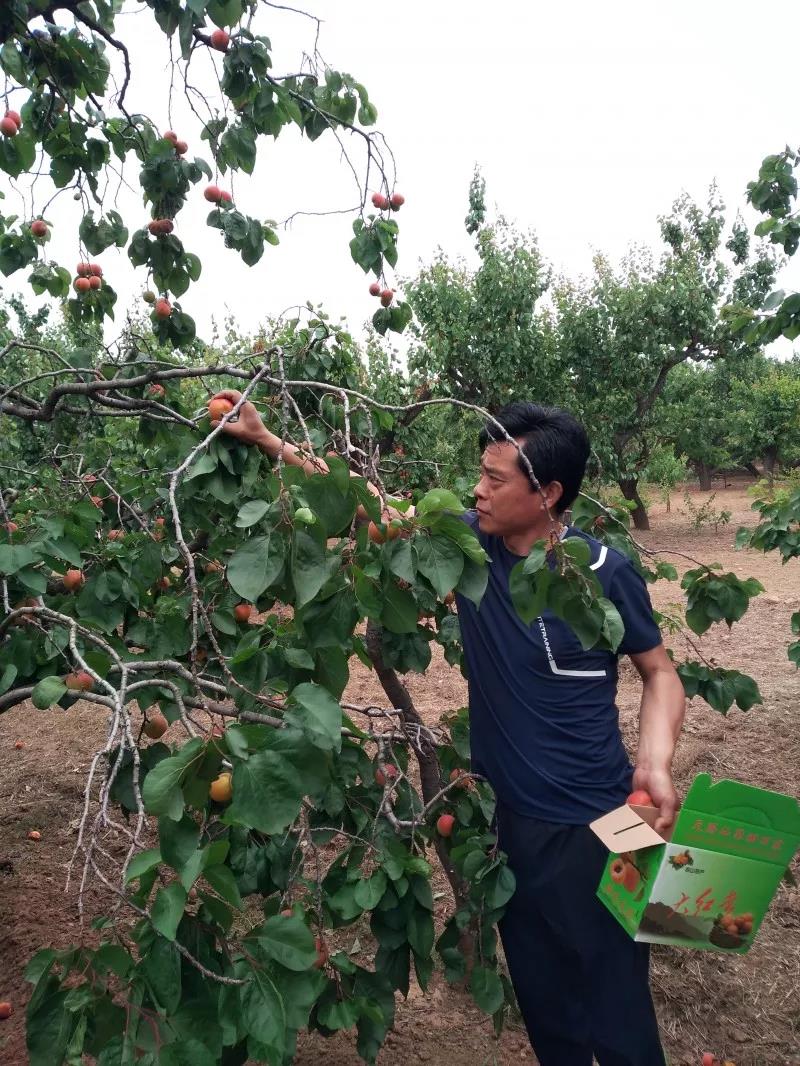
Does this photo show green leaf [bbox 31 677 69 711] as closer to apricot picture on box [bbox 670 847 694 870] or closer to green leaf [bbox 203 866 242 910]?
green leaf [bbox 203 866 242 910]

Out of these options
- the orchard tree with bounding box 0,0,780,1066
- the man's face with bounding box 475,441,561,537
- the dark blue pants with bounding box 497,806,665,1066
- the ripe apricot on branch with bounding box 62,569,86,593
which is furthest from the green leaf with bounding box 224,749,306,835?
the ripe apricot on branch with bounding box 62,569,86,593

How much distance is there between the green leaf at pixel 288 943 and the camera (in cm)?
98

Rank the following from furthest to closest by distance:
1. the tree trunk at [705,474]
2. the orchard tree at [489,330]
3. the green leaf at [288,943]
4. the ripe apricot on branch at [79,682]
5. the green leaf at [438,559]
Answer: the tree trunk at [705,474]
the orchard tree at [489,330]
the ripe apricot on branch at [79,682]
the green leaf at [438,559]
the green leaf at [288,943]

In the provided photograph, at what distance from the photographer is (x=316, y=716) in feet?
3.19

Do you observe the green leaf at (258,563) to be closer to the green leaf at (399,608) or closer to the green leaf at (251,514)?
the green leaf at (251,514)

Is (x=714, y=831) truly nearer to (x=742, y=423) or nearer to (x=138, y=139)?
(x=138, y=139)

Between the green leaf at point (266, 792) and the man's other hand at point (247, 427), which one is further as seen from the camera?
the man's other hand at point (247, 427)

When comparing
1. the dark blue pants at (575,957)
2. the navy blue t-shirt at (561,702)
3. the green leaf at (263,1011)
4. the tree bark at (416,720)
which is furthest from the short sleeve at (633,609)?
the green leaf at (263,1011)

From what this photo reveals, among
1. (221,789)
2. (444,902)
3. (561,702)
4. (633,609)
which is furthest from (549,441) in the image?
(444,902)

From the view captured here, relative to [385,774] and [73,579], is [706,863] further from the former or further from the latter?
[73,579]

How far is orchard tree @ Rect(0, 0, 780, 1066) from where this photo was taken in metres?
0.97

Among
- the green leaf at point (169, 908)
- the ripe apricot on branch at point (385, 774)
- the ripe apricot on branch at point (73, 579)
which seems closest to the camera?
the green leaf at point (169, 908)

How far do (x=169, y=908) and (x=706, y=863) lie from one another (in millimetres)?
880

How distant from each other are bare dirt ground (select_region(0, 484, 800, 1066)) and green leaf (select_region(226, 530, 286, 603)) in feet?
1.41
